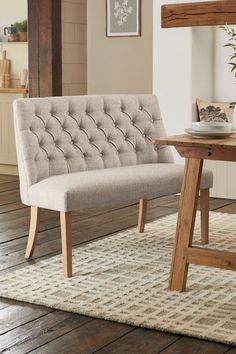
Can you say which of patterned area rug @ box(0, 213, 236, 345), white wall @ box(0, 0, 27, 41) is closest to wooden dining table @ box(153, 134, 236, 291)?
patterned area rug @ box(0, 213, 236, 345)

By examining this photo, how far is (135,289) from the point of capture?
3.68 meters

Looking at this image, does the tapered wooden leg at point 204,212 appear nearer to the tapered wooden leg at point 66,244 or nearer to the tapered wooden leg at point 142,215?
the tapered wooden leg at point 142,215

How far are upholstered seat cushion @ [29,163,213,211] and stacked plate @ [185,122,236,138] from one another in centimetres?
60

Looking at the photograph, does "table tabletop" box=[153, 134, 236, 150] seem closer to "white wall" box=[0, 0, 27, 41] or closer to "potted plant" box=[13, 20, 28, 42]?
"potted plant" box=[13, 20, 28, 42]

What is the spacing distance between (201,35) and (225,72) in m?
0.37

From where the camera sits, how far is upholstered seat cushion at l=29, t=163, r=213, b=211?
392 centimetres

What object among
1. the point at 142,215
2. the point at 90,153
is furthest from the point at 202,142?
the point at 142,215

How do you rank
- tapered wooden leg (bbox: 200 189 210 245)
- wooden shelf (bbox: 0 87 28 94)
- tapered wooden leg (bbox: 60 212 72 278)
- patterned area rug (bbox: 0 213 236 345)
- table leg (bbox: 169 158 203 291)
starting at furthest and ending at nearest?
1. wooden shelf (bbox: 0 87 28 94)
2. tapered wooden leg (bbox: 200 189 210 245)
3. tapered wooden leg (bbox: 60 212 72 278)
4. table leg (bbox: 169 158 203 291)
5. patterned area rug (bbox: 0 213 236 345)

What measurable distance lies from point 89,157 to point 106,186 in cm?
53

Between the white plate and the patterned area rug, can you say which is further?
the white plate

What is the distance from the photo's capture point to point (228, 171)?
6242 mm

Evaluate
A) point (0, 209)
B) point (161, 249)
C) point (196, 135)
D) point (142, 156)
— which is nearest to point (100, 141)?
point (142, 156)

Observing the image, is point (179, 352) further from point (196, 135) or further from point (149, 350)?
point (196, 135)

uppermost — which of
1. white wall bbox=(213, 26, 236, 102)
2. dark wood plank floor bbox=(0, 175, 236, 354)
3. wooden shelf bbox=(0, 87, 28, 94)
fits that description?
white wall bbox=(213, 26, 236, 102)
